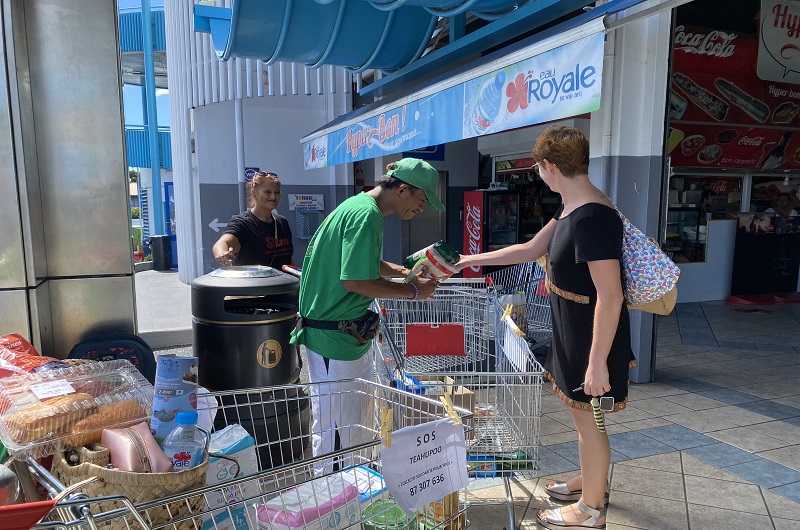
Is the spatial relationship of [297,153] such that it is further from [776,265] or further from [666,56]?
[776,265]

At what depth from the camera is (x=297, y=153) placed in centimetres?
1032

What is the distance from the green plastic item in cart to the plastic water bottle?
0.57 metres

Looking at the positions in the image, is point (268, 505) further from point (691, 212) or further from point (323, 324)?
point (691, 212)

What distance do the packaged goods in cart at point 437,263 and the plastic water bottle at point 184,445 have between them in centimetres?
150

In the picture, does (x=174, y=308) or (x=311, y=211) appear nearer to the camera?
(x=174, y=308)

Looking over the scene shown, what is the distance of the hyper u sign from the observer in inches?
134

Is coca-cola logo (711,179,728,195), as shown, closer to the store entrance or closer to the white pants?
the store entrance

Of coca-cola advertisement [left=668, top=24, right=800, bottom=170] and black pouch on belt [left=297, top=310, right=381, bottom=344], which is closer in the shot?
black pouch on belt [left=297, top=310, right=381, bottom=344]

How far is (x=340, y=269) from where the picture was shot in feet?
8.13

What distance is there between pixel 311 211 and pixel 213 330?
7.61 m

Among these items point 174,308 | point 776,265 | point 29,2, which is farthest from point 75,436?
point 776,265

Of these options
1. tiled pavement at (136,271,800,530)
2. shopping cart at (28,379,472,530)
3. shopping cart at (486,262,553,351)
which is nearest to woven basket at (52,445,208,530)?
shopping cart at (28,379,472,530)

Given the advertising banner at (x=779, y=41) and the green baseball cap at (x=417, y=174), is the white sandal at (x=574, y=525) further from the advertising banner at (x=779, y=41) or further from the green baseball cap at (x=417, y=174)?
the advertising banner at (x=779, y=41)

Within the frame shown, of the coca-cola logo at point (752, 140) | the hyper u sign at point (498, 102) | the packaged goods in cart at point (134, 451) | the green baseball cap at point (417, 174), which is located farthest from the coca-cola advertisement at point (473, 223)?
the packaged goods in cart at point (134, 451)
